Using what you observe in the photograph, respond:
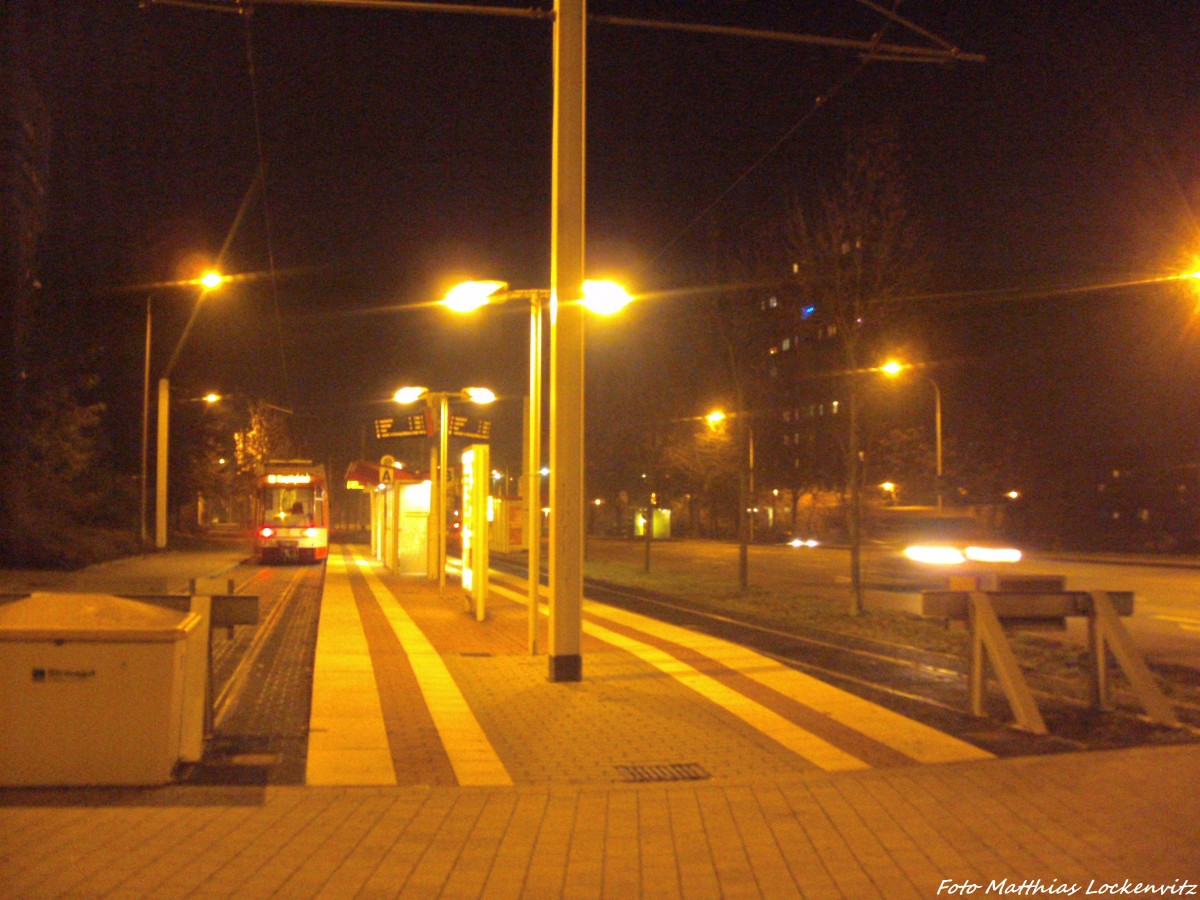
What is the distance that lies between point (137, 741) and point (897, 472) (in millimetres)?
30203

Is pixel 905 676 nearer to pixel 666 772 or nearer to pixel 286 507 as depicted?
pixel 666 772

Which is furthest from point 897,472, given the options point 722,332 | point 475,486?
point 475,486

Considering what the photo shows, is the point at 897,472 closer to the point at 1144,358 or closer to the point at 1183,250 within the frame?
the point at 1183,250

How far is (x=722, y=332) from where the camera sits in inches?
916

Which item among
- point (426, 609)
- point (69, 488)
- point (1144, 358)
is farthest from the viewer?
point (1144, 358)

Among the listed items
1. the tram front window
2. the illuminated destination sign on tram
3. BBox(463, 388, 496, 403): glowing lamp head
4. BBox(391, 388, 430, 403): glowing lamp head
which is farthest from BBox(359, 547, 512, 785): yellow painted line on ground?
the illuminated destination sign on tram

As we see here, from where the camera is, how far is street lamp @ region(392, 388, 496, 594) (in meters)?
20.8

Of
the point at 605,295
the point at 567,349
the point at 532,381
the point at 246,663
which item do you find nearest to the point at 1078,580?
the point at 532,381

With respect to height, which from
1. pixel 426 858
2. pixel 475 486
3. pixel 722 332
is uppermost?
pixel 722 332

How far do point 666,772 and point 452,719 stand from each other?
2271 millimetres

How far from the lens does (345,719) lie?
910cm

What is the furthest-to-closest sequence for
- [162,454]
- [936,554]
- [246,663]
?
[162,454], [936,554], [246,663]

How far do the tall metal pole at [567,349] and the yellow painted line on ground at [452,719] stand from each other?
1.15 m

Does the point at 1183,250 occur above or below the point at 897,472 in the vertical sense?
above
